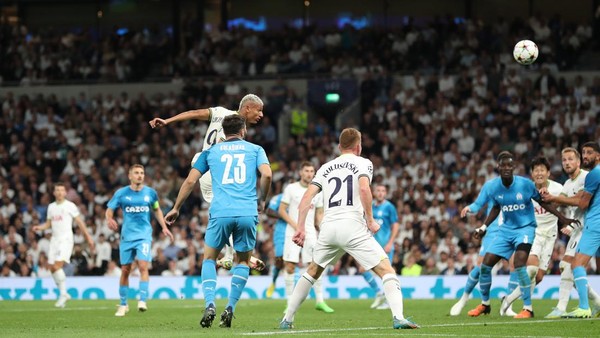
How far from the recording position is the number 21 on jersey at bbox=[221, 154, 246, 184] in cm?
1295

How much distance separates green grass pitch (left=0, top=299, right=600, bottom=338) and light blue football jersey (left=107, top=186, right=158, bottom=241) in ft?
4.60

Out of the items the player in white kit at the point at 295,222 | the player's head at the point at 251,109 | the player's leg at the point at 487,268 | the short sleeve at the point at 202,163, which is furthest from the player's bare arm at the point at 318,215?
the short sleeve at the point at 202,163

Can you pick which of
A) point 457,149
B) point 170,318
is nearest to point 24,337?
point 170,318

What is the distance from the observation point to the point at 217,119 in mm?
15156

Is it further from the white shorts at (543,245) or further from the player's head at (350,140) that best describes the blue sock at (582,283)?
the player's head at (350,140)

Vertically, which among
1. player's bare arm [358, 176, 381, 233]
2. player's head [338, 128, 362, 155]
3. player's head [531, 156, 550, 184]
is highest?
player's head [338, 128, 362, 155]

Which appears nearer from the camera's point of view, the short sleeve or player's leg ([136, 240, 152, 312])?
the short sleeve

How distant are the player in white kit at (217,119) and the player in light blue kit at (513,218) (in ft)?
12.4

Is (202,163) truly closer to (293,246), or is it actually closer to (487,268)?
(487,268)

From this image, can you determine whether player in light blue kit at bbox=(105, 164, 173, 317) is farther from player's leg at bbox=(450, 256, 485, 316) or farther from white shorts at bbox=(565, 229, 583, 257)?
white shorts at bbox=(565, 229, 583, 257)

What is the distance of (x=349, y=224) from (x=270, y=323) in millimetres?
3317

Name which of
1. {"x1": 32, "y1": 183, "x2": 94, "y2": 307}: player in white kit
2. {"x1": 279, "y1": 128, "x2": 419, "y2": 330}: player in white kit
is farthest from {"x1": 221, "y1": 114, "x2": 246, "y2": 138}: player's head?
{"x1": 32, "y1": 183, "x2": 94, "y2": 307}: player in white kit

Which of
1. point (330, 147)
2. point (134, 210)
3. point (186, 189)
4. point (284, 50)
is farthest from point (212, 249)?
point (284, 50)

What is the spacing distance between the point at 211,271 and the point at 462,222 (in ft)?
49.6
